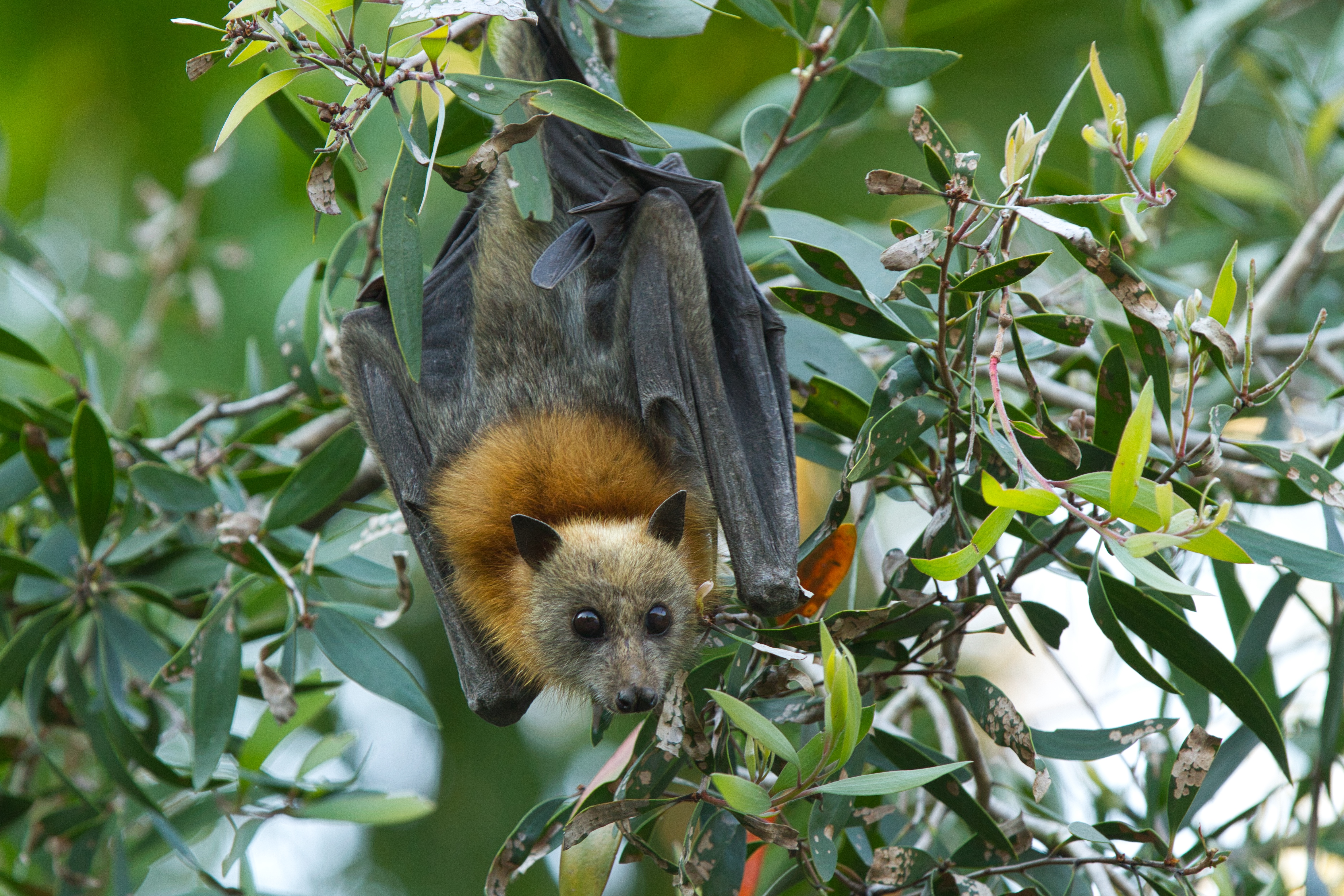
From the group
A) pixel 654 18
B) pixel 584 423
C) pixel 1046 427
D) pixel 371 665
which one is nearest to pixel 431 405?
pixel 584 423

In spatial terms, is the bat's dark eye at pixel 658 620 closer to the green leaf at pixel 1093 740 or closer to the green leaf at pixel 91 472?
the green leaf at pixel 1093 740

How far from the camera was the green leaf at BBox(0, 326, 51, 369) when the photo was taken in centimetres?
308

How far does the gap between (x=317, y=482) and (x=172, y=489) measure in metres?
0.42

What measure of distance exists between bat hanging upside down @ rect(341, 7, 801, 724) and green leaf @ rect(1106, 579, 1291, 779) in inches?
27.7

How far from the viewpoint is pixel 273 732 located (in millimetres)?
2785

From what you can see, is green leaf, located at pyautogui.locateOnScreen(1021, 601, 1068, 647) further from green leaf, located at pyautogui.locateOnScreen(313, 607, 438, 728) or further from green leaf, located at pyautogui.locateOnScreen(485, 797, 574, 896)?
green leaf, located at pyautogui.locateOnScreen(313, 607, 438, 728)

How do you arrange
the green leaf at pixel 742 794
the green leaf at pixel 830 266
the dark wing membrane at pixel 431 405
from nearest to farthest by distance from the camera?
the green leaf at pixel 742 794, the green leaf at pixel 830 266, the dark wing membrane at pixel 431 405

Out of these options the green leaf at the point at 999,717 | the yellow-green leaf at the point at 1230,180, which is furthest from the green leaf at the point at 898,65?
the yellow-green leaf at the point at 1230,180

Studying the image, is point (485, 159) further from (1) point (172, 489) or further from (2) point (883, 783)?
(1) point (172, 489)

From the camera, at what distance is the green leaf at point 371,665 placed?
258 cm

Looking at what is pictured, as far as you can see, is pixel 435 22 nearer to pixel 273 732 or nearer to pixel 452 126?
pixel 452 126

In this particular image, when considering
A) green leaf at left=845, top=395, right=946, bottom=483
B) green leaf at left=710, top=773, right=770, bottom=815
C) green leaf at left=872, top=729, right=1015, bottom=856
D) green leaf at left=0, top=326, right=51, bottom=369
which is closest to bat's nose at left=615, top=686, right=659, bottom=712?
green leaf at left=872, top=729, right=1015, bottom=856

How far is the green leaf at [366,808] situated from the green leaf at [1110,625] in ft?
6.24

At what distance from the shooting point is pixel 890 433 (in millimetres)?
Result: 1967
